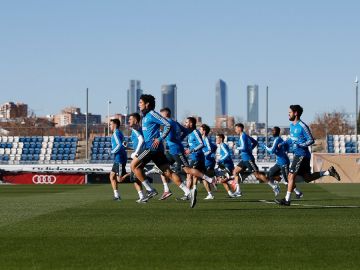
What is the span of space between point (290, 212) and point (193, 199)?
6.63 ft

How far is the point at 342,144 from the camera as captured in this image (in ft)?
245

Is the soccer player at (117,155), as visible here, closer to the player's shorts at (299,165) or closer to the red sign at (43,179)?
the player's shorts at (299,165)

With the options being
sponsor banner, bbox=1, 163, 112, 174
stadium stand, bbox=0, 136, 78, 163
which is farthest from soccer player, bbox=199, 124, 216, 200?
stadium stand, bbox=0, 136, 78, 163

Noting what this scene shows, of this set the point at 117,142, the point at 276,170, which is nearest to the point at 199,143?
the point at 117,142

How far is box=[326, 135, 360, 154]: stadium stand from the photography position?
74.2 metres

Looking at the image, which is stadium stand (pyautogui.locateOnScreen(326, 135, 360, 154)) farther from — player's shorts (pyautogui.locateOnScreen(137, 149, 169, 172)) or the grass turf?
the grass turf

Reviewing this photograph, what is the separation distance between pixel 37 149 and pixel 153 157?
192ft

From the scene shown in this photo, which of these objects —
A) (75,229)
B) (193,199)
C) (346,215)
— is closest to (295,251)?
(75,229)

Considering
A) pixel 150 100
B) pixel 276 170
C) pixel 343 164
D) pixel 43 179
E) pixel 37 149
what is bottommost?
pixel 43 179

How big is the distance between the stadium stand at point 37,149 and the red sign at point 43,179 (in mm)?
22030

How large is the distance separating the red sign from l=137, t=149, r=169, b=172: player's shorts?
33616 millimetres

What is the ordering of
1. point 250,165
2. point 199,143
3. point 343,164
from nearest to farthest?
point 199,143 → point 250,165 → point 343,164

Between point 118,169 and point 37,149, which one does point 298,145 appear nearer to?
point 118,169

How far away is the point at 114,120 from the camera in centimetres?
2186
